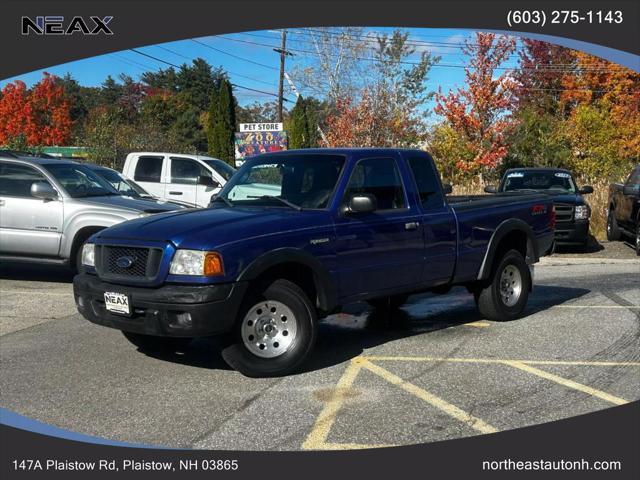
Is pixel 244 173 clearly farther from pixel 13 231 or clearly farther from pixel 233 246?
pixel 13 231

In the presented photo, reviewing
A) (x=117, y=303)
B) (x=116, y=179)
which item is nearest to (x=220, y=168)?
(x=116, y=179)

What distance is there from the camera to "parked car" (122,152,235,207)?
15.7 meters

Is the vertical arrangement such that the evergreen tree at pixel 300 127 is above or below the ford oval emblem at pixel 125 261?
above

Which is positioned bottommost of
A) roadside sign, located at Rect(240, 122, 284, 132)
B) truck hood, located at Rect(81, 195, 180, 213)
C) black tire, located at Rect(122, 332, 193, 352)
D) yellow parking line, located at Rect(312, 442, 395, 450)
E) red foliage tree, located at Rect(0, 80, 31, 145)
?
black tire, located at Rect(122, 332, 193, 352)

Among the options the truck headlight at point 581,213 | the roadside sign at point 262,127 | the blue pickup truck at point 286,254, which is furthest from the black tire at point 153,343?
the roadside sign at point 262,127

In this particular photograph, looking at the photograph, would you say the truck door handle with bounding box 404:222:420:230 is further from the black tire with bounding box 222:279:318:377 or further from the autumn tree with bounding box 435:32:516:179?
the autumn tree with bounding box 435:32:516:179

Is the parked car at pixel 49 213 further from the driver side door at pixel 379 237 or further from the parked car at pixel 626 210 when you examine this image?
the parked car at pixel 626 210

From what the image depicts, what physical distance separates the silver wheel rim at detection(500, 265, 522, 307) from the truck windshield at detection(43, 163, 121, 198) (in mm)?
6357

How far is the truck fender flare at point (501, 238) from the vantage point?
7707 millimetres

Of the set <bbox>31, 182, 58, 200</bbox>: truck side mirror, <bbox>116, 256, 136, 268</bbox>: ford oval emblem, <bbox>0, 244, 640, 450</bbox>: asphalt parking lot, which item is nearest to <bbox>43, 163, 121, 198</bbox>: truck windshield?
<bbox>31, 182, 58, 200</bbox>: truck side mirror

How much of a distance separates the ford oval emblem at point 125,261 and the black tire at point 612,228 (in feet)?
44.9

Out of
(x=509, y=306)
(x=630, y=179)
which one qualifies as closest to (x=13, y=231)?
(x=509, y=306)

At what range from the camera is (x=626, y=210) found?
15.2 meters

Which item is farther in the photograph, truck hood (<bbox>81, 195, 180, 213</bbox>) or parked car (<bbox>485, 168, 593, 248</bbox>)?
parked car (<bbox>485, 168, 593, 248</bbox>)
